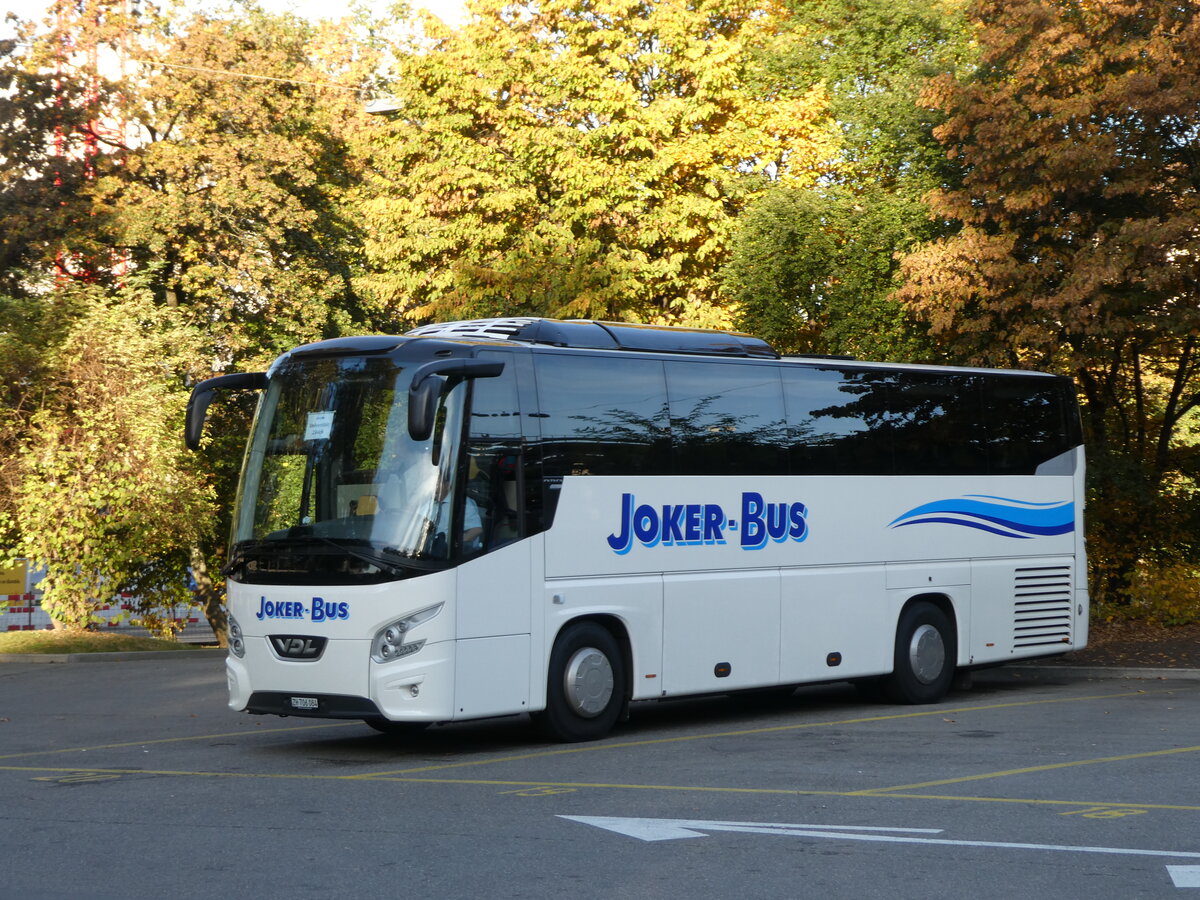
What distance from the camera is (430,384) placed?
37.3 ft

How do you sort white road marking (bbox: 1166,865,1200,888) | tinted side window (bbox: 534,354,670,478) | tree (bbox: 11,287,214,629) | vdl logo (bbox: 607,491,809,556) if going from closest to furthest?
1. white road marking (bbox: 1166,865,1200,888)
2. tinted side window (bbox: 534,354,670,478)
3. vdl logo (bbox: 607,491,809,556)
4. tree (bbox: 11,287,214,629)

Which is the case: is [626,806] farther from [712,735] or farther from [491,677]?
[712,735]

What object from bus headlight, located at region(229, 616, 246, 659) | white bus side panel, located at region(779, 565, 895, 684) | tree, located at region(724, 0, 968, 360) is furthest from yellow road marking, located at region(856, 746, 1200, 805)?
tree, located at region(724, 0, 968, 360)

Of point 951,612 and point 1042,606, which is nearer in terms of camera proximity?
point 951,612

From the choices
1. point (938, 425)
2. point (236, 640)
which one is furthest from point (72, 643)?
point (938, 425)

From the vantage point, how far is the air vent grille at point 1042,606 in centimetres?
1752

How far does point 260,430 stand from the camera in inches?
515

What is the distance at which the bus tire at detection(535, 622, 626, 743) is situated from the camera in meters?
12.9

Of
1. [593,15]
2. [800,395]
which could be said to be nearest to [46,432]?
[593,15]

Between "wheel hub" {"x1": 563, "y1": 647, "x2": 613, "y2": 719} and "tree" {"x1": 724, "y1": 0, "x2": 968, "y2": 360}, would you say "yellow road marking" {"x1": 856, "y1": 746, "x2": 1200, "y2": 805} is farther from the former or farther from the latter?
"tree" {"x1": 724, "y1": 0, "x2": 968, "y2": 360}

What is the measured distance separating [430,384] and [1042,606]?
909 cm

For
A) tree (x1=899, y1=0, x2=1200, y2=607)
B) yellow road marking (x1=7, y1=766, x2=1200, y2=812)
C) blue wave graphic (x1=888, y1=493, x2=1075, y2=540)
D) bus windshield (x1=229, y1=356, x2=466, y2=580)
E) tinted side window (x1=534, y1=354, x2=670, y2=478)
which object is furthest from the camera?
tree (x1=899, y1=0, x2=1200, y2=607)

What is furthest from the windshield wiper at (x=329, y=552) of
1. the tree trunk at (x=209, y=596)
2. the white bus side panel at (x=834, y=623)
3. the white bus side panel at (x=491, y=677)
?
the tree trunk at (x=209, y=596)

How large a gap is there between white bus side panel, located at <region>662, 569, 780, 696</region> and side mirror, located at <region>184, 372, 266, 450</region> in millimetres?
3853
